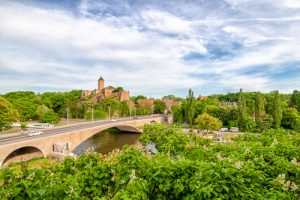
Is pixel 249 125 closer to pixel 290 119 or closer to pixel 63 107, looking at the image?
pixel 290 119

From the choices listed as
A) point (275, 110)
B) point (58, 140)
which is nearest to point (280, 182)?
point (58, 140)

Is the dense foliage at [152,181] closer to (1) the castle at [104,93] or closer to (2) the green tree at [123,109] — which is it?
(2) the green tree at [123,109]

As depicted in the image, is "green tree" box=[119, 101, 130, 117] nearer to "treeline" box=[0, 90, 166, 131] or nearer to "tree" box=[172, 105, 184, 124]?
"treeline" box=[0, 90, 166, 131]

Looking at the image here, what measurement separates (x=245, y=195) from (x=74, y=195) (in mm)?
3422

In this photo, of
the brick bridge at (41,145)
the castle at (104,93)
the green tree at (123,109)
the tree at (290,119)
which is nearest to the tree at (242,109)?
the tree at (290,119)

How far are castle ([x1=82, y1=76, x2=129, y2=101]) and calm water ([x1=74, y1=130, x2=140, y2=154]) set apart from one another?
1537 inches

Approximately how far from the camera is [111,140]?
165 feet

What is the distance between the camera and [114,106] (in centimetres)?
7856

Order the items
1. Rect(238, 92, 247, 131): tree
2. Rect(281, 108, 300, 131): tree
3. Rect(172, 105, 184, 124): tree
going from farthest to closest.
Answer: Rect(172, 105, 184, 124): tree
Rect(238, 92, 247, 131): tree
Rect(281, 108, 300, 131): tree

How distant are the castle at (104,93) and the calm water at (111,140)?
39034 mm

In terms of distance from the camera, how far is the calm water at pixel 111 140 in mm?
43169

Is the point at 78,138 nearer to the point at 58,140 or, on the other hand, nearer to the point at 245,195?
the point at 58,140

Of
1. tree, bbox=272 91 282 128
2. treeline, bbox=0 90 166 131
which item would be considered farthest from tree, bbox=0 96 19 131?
tree, bbox=272 91 282 128

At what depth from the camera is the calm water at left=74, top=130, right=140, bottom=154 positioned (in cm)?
4317
